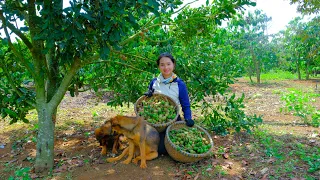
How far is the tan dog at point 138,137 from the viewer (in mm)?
3841

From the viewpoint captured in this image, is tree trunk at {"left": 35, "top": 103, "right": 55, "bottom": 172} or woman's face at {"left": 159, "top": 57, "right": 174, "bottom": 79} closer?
tree trunk at {"left": 35, "top": 103, "right": 55, "bottom": 172}

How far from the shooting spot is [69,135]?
5727 millimetres

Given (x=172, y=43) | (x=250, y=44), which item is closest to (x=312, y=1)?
(x=172, y=43)

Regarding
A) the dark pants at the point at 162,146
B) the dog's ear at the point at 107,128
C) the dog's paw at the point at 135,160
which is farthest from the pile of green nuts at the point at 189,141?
the dog's ear at the point at 107,128

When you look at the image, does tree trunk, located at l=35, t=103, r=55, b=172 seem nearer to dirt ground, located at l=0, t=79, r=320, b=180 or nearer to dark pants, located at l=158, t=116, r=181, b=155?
dirt ground, located at l=0, t=79, r=320, b=180

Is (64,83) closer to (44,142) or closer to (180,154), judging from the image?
(44,142)

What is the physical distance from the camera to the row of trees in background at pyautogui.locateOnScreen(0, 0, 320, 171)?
9.39 ft

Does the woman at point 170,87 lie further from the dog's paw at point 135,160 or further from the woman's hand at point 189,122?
the dog's paw at point 135,160

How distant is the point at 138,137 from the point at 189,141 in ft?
2.38

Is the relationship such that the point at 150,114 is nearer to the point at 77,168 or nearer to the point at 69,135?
the point at 77,168

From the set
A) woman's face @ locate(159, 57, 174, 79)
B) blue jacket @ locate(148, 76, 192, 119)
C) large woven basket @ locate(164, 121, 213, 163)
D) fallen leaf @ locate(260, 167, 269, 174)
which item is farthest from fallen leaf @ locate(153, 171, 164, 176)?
woman's face @ locate(159, 57, 174, 79)

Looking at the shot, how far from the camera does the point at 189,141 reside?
13.0 feet

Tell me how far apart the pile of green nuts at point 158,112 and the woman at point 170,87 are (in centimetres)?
16

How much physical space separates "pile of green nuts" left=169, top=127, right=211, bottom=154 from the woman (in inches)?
6.5
